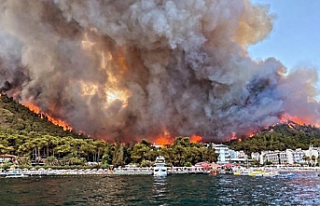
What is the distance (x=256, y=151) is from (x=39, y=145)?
63116 millimetres

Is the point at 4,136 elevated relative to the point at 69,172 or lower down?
elevated

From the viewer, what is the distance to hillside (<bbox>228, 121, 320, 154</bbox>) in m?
111

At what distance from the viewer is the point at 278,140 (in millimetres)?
115375

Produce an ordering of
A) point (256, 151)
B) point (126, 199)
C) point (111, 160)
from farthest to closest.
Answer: point (256, 151), point (111, 160), point (126, 199)

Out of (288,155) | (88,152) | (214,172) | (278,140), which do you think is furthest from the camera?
(278,140)

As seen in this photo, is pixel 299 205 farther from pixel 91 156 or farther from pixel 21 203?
pixel 91 156

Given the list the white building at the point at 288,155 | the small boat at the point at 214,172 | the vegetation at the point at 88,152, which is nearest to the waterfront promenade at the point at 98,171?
the small boat at the point at 214,172

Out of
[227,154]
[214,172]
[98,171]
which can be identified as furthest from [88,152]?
[227,154]

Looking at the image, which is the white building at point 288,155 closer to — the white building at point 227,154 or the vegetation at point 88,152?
the white building at point 227,154

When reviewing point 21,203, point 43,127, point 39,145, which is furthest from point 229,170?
point 43,127

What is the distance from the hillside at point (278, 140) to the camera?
363ft

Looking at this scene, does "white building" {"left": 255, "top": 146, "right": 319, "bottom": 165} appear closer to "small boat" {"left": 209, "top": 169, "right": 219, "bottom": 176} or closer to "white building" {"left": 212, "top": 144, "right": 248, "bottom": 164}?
"white building" {"left": 212, "top": 144, "right": 248, "bottom": 164}

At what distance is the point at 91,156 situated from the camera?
272 ft

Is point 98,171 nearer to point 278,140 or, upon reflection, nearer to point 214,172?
point 214,172
